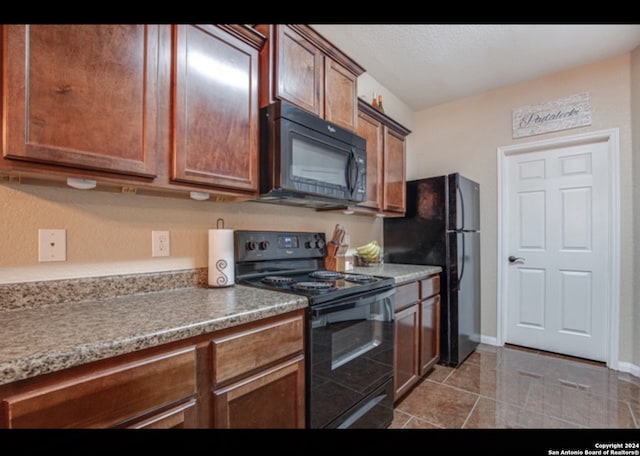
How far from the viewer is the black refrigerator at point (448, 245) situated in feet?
7.98

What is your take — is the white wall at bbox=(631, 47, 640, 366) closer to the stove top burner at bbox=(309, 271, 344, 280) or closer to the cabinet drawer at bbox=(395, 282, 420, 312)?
the cabinet drawer at bbox=(395, 282, 420, 312)

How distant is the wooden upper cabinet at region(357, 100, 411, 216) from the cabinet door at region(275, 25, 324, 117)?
0.55 metres

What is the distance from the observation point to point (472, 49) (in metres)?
2.31

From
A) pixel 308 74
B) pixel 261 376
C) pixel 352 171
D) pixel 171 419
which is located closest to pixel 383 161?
pixel 352 171

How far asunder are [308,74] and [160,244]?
1152 millimetres

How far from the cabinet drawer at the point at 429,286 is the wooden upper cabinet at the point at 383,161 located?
0.62m

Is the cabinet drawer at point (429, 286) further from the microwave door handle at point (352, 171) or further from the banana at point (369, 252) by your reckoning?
the microwave door handle at point (352, 171)

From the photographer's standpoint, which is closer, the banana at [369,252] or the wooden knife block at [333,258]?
the wooden knife block at [333,258]

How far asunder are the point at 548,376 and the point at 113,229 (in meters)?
3.05

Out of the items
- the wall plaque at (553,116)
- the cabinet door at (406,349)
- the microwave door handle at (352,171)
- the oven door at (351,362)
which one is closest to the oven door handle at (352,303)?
the oven door at (351,362)
